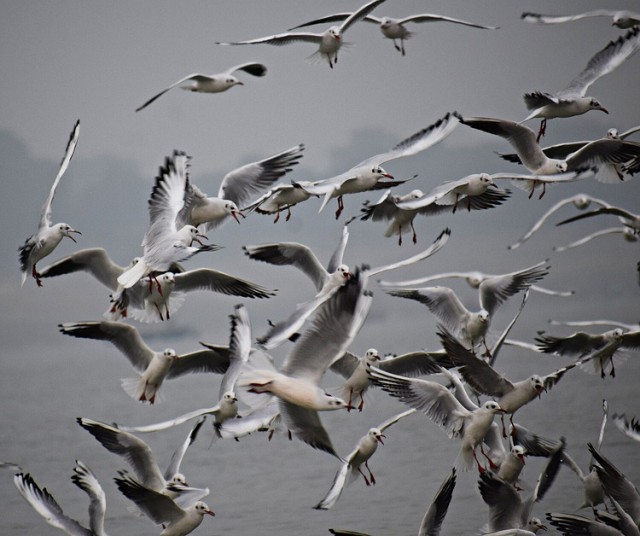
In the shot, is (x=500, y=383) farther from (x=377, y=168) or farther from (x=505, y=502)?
(x=377, y=168)

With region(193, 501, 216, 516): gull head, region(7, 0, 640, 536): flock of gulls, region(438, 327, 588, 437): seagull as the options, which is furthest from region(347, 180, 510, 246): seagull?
region(193, 501, 216, 516): gull head

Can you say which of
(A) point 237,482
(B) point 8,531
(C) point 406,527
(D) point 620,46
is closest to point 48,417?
(A) point 237,482

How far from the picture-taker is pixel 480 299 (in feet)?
22.7

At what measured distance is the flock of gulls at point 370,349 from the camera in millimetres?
5664

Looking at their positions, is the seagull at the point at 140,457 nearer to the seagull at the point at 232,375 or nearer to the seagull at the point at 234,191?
the seagull at the point at 232,375

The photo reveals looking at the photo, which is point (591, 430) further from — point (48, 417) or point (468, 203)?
point (48, 417)

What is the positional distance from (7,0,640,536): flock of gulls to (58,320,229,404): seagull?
11 mm

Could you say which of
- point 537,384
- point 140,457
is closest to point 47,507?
point 140,457

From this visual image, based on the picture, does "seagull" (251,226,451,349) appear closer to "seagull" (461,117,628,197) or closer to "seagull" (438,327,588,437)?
"seagull" (438,327,588,437)

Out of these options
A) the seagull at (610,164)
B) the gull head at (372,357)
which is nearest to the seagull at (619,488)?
the gull head at (372,357)

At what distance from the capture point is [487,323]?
21.7 feet

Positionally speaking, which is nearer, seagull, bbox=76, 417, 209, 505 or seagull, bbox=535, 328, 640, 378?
seagull, bbox=76, 417, 209, 505

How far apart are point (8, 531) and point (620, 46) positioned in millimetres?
6028

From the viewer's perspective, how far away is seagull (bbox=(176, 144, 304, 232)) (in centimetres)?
608
